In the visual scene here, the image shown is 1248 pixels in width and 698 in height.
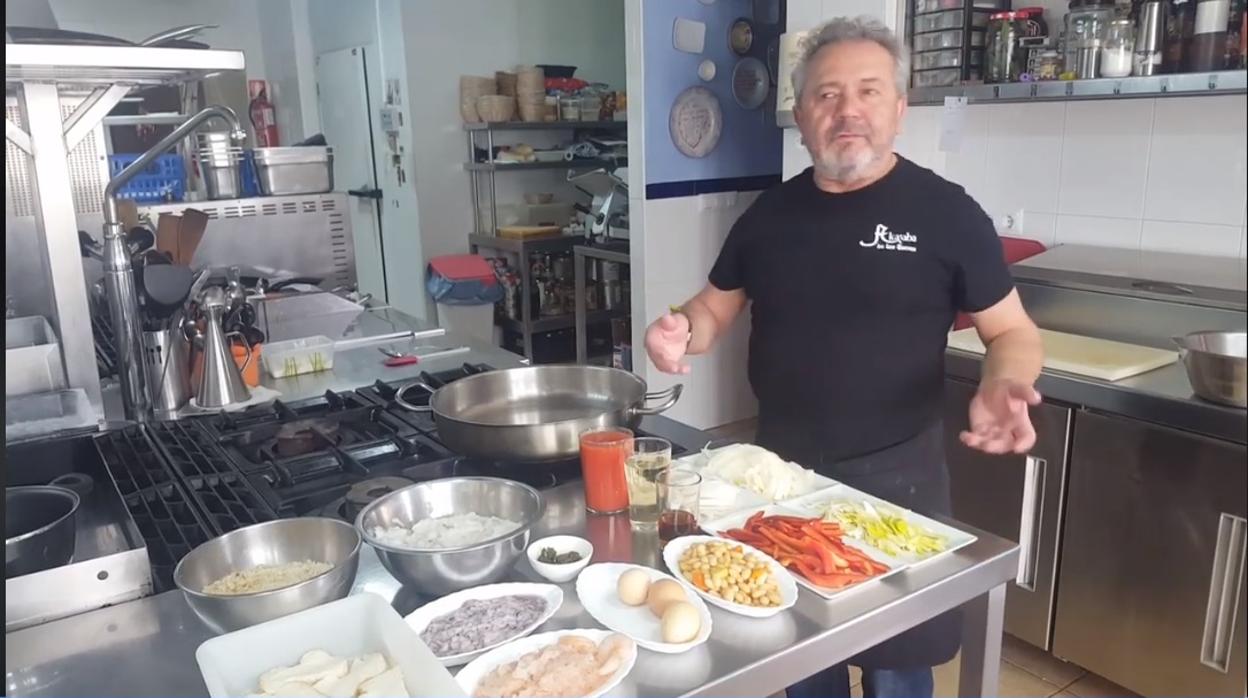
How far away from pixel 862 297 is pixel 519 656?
29.3 inches

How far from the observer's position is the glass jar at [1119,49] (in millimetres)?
1004

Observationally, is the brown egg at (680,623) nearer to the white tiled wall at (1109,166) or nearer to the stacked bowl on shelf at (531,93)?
the white tiled wall at (1109,166)

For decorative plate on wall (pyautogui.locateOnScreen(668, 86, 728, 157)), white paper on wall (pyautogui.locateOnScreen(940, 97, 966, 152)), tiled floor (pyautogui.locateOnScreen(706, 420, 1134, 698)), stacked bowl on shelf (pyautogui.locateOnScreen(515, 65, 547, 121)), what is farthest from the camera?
stacked bowl on shelf (pyautogui.locateOnScreen(515, 65, 547, 121))

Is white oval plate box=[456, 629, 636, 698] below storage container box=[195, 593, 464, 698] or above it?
below

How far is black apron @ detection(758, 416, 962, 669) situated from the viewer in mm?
1361

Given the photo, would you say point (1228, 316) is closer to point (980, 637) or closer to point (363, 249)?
point (980, 637)

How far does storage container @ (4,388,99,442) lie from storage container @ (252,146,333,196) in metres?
1.47

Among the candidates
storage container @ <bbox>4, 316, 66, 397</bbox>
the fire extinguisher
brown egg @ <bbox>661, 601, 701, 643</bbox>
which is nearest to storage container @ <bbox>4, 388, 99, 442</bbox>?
storage container @ <bbox>4, 316, 66, 397</bbox>

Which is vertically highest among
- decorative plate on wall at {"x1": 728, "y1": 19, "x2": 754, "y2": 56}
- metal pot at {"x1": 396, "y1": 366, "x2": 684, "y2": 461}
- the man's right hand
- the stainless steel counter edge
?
decorative plate on wall at {"x1": 728, "y1": 19, "x2": 754, "y2": 56}

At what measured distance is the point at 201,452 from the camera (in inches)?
58.5

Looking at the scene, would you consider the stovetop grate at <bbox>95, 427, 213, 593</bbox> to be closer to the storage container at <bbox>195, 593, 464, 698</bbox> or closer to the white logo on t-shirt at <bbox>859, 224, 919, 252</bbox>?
the storage container at <bbox>195, 593, 464, 698</bbox>

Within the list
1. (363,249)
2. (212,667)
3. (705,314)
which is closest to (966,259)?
(705,314)

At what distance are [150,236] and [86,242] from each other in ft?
0.91

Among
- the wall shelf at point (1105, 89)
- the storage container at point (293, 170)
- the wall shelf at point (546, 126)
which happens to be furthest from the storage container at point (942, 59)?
the wall shelf at point (546, 126)
